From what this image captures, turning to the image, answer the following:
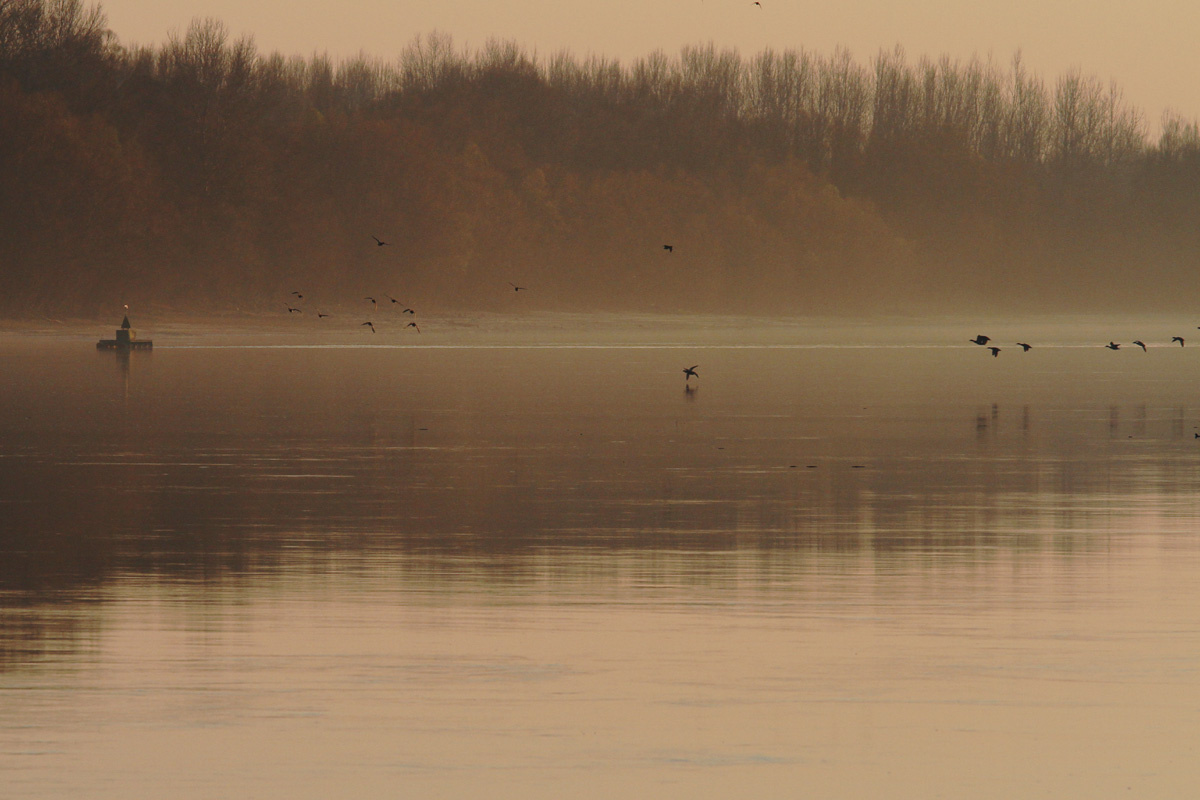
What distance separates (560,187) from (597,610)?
102404 millimetres

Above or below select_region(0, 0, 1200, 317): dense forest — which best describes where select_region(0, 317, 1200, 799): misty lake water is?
below

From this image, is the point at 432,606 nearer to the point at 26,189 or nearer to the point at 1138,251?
the point at 26,189

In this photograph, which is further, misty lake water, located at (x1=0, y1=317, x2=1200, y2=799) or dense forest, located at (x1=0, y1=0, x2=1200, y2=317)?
dense forest, located at (x1=0, y1=0, x2=1200, y2=317)

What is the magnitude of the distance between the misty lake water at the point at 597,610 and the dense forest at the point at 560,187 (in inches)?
2182

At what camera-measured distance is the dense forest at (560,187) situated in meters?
76.6

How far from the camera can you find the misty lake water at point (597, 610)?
6.78 metres

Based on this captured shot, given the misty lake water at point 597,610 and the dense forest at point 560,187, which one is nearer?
the misty lake water at point 597,610

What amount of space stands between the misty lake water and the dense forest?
2182 inches

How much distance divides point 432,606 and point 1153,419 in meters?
17.4

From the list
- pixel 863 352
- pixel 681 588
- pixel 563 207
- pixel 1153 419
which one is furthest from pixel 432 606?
pixel 563 207

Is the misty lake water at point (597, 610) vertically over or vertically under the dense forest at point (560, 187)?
under

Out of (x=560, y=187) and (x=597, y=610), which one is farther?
(x=560, y=187)

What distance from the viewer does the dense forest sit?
76.6 metres

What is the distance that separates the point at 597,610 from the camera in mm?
9875
